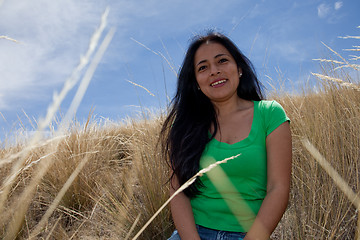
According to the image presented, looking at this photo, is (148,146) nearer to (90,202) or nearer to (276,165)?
(90,202)

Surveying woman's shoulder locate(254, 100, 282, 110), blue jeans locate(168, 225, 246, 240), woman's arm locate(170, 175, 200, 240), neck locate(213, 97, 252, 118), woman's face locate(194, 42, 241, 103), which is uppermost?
woman's face locate(194, 42, 241, 103)

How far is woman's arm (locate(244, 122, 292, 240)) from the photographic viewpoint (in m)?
1.46

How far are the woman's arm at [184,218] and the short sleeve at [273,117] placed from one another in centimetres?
60

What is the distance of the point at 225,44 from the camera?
78.2 inches

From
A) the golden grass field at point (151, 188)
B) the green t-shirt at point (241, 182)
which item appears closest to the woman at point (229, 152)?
the green t-shirt at point (241, 182)

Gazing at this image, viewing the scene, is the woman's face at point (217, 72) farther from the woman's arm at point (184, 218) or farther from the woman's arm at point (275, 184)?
the woman's arm at point (184, 218)

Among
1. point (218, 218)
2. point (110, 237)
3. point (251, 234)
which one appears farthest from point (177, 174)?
point (110, 237)

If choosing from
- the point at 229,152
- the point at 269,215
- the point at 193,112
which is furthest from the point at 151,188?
the point at 269,215

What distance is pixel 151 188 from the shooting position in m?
2.37

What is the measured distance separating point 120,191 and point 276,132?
5.39ft

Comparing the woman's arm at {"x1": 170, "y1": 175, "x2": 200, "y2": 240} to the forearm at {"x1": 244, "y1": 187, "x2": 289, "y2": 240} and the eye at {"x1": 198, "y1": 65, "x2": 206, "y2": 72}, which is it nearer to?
the forearm at {"x1": 244, "y1": 187, "x2": 289, "y2": 240}

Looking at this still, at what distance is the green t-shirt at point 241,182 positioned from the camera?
1.62 m

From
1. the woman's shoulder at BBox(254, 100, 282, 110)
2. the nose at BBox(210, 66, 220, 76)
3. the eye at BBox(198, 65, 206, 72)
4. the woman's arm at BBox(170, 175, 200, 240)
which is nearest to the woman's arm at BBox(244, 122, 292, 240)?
the woman's shoulder at BBox(254, 100, 282, 110)

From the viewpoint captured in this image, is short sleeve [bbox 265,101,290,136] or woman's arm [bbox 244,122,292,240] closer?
woman's arm [bbox 244,122,292,240]
